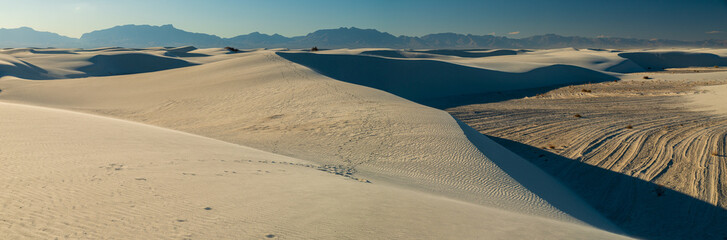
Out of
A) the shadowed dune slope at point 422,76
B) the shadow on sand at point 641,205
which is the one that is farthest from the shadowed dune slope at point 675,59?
the shadow on sand at point 641,205

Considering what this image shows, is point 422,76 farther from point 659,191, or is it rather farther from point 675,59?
point 675,59

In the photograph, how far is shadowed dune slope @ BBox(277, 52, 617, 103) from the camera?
26188mm

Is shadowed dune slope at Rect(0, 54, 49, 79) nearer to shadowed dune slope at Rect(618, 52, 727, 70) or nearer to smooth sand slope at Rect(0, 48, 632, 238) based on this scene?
smooth sand slope at Rect(0, 48, 632, 238)

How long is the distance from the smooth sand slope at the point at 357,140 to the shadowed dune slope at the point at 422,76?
7225 millimetres

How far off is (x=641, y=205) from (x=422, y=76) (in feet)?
68.0

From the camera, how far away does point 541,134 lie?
1277 centimetres

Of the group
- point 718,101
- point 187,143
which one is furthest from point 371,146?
point 718,101

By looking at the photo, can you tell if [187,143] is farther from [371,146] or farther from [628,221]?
[628,221]

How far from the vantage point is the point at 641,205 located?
7.57 m

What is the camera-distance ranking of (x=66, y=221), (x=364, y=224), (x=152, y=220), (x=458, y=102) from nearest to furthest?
(x=66, y=221)
(x=152, y=220)
(x=364, y=224)
(x=458, y=102)

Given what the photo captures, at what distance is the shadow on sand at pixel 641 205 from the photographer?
6641 millimetres

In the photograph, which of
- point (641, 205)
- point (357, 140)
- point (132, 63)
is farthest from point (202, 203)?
point (132, 63)

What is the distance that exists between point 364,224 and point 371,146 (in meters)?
5.11

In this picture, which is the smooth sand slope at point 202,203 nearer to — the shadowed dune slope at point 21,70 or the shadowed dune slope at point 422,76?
the shadowed dune slope at point 422,76
